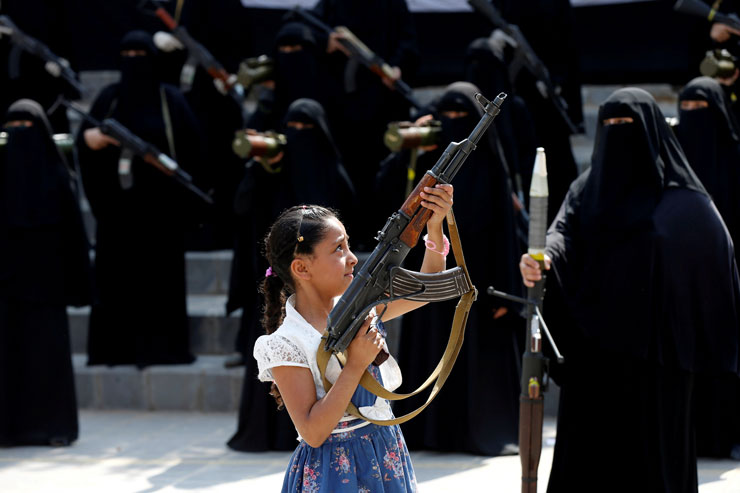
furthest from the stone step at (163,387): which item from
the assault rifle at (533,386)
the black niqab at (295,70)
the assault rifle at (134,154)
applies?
the assault rifle at (533,386)

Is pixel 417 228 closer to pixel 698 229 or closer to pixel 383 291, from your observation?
pixel 383 291

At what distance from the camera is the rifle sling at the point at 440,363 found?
3283mm

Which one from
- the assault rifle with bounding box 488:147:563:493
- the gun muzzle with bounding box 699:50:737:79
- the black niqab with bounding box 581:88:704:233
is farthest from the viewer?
the gun muzzle with bounding box 699:50:737:79

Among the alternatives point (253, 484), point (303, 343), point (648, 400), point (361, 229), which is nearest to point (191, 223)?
point (361, 229)

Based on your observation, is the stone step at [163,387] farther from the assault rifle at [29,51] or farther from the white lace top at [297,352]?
the white lace top at [297,352]

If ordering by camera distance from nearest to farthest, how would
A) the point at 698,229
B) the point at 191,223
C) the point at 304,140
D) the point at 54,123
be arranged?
1. the point at 698,229
2. the point at 304,140
3. the point at 191,223
4. the point at 54,123

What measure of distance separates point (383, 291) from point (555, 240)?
1875 mm

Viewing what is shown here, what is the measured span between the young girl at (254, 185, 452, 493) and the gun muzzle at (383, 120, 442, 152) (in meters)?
3.29

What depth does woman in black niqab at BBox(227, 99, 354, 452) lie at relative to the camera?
698cm

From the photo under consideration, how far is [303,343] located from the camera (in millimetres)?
3375

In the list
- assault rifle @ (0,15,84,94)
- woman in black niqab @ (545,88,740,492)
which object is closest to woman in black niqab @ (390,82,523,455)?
woman in black niqab @ (545,88,740,492)

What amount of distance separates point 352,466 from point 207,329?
17.6 feet

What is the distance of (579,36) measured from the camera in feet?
36.9

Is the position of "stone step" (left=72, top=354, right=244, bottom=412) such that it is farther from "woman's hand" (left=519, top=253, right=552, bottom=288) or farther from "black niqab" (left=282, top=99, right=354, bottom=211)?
"woman's hand" (left=519, top=253, right=552, bottom=288)
